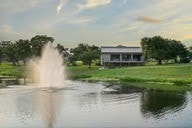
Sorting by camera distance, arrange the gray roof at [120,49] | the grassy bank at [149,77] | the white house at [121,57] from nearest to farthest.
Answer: the grassy bank at [149,77] → the white house at [121,57] → the gray roof at [120,49]

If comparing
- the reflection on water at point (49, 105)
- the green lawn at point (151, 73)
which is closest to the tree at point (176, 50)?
the green lawn at point (151, 73)

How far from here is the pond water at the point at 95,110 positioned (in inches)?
1253

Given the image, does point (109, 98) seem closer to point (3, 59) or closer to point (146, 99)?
point (146, 99)

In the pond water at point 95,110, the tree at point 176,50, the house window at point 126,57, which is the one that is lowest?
the pond water at point 95,110

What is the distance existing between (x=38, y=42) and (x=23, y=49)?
6.20 metres

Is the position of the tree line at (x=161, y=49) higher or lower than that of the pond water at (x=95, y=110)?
higher

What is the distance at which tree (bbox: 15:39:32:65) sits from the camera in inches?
5302

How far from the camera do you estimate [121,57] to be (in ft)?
406

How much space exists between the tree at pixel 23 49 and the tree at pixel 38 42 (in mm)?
2013

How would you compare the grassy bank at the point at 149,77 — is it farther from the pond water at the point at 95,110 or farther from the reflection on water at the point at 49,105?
the reflection on water at the point at 49,105

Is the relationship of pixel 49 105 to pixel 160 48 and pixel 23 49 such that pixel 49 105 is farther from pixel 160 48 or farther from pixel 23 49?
pixel 23 49

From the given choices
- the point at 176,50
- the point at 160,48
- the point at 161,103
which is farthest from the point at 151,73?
the point at 161,103

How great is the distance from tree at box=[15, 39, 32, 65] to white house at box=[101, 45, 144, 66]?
29614mm

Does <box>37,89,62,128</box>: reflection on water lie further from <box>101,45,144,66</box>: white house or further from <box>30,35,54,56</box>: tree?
<box>30,35,54,56</box>: tree
